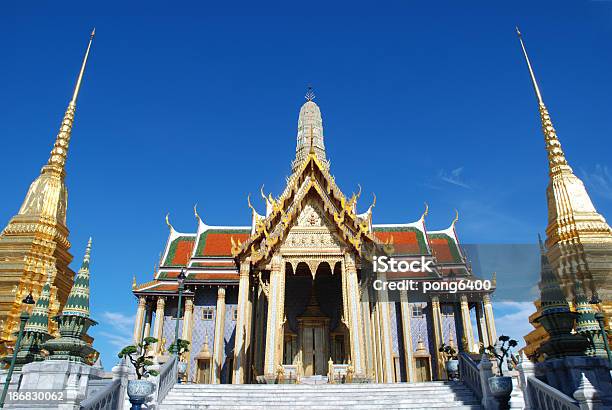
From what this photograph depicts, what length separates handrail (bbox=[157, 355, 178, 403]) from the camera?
1042 cm

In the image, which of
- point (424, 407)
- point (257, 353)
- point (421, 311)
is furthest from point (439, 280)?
point (424, 407)

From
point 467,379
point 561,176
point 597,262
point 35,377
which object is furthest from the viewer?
point 561,176

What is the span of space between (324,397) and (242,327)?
6673 mm

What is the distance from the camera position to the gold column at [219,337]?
71.3 feet

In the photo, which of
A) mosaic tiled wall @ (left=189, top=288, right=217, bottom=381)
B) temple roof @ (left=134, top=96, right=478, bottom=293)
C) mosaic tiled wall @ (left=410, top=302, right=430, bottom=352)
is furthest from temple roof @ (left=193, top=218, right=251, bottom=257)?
mosaic tiled wall @ (left=410, top=302, right=430, bottom=352)

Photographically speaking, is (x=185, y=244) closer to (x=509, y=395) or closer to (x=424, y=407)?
(x=424, y=407)

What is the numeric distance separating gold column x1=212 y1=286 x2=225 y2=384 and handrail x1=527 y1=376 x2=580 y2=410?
51.3ft

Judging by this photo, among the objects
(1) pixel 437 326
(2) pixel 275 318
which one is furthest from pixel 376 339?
(1) pixel 437 326

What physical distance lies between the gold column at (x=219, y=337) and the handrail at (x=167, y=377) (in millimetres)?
9907

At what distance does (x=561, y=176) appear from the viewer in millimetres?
27141

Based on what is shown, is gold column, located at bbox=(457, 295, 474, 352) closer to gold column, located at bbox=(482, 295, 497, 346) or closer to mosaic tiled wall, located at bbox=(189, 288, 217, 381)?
gold column, located at bbox=(482, 295, 497, 346)

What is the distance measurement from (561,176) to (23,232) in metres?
30.6

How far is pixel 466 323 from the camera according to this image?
22.6 metres

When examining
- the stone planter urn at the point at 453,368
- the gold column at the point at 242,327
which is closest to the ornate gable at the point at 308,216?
the gold column at the point at 242,327
